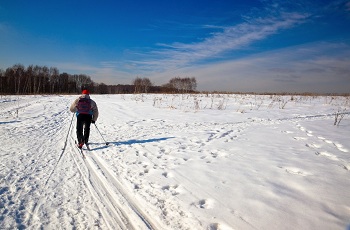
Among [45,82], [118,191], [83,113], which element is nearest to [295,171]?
[118,191]

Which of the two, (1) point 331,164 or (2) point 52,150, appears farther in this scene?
(2) point 52,150

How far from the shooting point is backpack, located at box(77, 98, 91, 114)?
7426 millimetres

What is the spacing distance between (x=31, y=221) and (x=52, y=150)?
3901mm

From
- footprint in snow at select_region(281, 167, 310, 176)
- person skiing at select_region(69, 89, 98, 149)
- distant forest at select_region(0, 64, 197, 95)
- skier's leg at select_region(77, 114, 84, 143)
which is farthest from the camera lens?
distant forest at select_region(0, 64, 197, 95)

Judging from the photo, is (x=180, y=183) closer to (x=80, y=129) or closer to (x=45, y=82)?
(x=80, y=129)

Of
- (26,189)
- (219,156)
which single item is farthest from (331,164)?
(26,189)

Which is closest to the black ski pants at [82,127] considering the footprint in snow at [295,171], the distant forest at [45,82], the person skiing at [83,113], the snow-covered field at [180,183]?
the person skiing at [83,113]

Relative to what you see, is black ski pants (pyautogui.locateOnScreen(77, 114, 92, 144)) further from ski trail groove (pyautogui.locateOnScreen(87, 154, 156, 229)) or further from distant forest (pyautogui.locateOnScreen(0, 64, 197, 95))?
distant forest (pyautogui.locateOnScreen(0, 64, 197, 95))

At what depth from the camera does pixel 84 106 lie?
748 cm

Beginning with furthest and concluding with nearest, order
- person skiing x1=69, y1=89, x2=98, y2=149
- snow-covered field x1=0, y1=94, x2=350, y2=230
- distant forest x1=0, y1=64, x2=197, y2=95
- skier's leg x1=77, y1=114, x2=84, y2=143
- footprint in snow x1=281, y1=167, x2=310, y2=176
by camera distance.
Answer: distant forest x1=0, y1=64, x2=197, y2=95
person skiing x1=69, y1=89, x2=98, y2=149
skier's leg x1=77, y1=114, x2=84, y2=143
footprint in snow x1=281, y1=167, x2=310, y2=176
snow-covered field x1=0, y1=94, x2=350, y2=230

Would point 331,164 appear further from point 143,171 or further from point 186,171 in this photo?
point 143,171

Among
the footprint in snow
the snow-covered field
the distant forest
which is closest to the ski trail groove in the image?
the snow-covered field

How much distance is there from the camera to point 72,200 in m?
3.88

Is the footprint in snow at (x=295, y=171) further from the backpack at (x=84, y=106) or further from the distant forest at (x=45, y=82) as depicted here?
the distant forest at (x=45, y=82)
